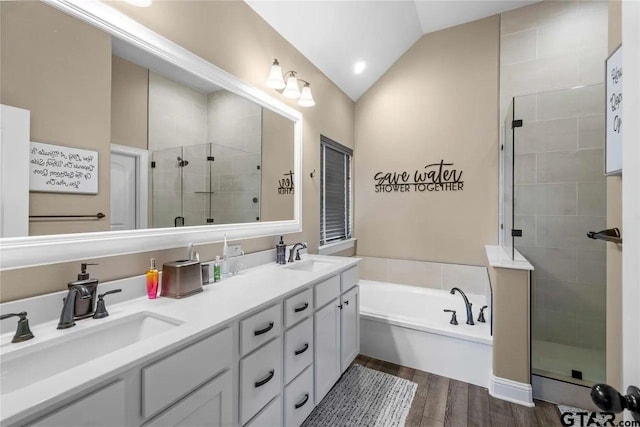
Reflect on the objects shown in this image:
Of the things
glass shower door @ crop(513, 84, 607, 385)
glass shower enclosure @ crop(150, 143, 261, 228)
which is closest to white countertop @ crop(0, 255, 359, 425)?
glass shower enclosure @ crop(150, 143, 261, 228)

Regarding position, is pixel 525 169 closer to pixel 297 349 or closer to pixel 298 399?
pixel 297 349

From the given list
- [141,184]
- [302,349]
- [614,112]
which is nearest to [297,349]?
[302,349]

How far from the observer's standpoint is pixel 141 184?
137 centimetres

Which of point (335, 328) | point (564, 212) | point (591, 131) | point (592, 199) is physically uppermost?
point (591, 131)

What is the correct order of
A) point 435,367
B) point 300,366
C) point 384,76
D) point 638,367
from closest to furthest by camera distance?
point 638,367, point 300,366, point 435,367, point 384,76

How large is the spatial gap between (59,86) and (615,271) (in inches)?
80.3

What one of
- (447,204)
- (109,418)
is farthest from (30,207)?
(447,204)

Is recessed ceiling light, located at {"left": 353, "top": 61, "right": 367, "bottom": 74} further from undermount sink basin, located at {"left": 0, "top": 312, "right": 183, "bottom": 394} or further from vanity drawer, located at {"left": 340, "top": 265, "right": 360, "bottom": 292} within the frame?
undermount sink basin, located at {"left": 0, "top": 312, "right": 183, "bottom": 394}

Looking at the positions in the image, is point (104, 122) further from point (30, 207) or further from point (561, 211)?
point (561, 211)

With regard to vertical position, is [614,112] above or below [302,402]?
above

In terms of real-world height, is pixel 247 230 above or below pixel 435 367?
above

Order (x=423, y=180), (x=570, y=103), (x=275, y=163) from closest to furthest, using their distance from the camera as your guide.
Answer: (x=275, y=163) → (x=570, y=103) → (x=423, y=180)

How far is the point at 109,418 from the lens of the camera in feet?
2.40

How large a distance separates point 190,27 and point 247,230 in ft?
4.05
